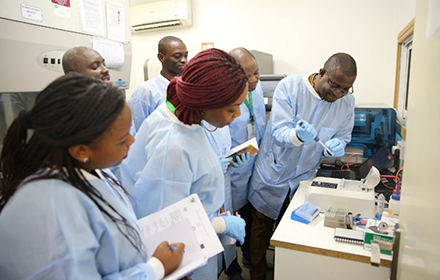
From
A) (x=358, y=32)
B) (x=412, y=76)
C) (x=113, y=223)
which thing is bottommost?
(x=113, y=223)

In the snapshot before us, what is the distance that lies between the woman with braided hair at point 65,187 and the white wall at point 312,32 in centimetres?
234

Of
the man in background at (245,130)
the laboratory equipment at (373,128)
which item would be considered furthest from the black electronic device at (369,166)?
the man in background at (245,130)

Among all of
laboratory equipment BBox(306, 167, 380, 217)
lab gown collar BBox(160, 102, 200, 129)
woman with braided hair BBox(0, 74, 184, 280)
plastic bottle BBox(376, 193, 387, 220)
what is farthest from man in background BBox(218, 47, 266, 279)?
woman with braided hair BBox(0, 74, 184, 280)

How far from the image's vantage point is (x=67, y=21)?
5.67 ft

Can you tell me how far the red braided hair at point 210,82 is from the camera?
0.87 m

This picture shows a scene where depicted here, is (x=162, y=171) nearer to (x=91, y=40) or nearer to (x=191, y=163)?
(x=191, y=163)

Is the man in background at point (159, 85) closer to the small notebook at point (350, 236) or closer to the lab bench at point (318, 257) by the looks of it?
the lab bench at point (318, 257)

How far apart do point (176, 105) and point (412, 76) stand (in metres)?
0.69

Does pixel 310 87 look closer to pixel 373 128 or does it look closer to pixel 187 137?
pixel 373 128

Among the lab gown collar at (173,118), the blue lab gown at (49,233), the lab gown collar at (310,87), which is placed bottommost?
the blue lab gown at (49,233)

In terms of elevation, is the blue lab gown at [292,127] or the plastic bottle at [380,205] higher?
the blue lab gown at [292,127]

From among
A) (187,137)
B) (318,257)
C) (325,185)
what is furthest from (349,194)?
(187,137)

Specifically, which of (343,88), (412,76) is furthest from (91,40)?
(412,76)

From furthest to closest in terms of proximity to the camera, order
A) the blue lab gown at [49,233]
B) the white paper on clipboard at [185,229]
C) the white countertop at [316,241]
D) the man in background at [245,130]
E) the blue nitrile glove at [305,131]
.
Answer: the man in background at [245,130]
the blue nitrile glove at [305,131]
the white countertop at [316,241]
the white paper on clipboard at [185,229]
the blue lab gown at [49,233]
